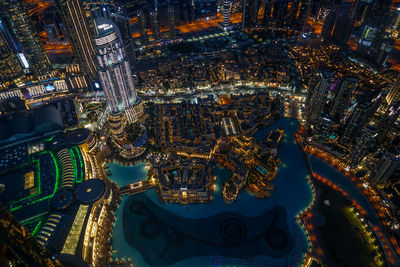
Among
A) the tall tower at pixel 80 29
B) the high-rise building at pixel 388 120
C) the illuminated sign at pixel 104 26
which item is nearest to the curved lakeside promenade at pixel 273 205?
the high-rise building at pixel 388 120

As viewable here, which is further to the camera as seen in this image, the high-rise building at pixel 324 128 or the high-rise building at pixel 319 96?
the high-rise building at pixel 319 96

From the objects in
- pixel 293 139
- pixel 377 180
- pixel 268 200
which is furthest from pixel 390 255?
pixel 293 139

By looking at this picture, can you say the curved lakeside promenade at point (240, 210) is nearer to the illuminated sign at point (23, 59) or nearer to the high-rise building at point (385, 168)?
the high-rise building at point (385, 168)

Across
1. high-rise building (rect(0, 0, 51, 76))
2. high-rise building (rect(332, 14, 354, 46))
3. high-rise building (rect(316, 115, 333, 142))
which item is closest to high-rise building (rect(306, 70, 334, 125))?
high-rise building (rect(316, 115, 333, 142))

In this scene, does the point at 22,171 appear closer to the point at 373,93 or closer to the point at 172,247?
the point at 172,247

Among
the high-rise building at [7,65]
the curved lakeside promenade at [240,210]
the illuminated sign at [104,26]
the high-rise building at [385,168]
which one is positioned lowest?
the curved lakeside promenade at [240,210]

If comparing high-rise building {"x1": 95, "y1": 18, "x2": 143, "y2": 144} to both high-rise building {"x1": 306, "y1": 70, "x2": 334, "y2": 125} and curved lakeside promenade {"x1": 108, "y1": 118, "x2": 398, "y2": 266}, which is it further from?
high-rise building {"x1": 306, "y1": 70, "x2": 334, "y2": 125}

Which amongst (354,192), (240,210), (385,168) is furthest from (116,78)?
(385,168)
